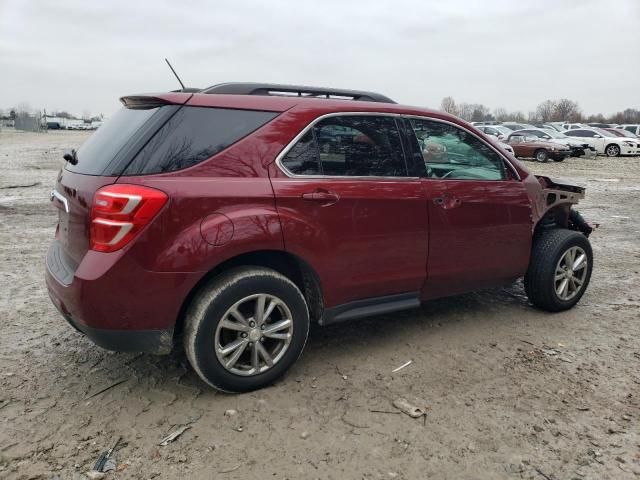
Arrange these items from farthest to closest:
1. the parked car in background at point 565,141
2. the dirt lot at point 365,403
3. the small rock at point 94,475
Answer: the parked car in background at point 565,141
the dirt lot at point 365,403
the small rock at point 94,475

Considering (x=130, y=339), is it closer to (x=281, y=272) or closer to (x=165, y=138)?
(x=281, y=272)

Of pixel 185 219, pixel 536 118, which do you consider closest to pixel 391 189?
pixel 185 219

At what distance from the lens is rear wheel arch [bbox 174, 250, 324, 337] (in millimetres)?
3002

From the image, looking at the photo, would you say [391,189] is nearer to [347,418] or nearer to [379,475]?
[347,418]

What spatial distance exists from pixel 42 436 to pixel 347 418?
161cm

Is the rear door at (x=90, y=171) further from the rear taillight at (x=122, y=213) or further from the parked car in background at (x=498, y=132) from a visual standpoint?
the parked car in background at (x=498, y=132)

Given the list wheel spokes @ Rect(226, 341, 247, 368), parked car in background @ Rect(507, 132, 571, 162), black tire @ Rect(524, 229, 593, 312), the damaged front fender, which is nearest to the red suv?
wheel spokes @ Rect(226, 341, 247, 368)

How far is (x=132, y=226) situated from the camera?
8.79 feet

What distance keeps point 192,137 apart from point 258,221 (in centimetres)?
60

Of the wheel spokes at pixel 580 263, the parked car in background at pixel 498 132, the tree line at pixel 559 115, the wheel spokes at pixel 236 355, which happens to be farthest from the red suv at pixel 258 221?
the tree line at pixel 559 115

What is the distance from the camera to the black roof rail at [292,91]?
3.28 metres

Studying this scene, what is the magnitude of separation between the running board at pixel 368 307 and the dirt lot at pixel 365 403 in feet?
1.15

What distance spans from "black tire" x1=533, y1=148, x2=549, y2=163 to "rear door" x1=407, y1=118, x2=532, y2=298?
2060 cm

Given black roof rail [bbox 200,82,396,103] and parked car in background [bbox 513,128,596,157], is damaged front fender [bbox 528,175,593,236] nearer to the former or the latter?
black roof rail [bbox 200,82,396,103]
